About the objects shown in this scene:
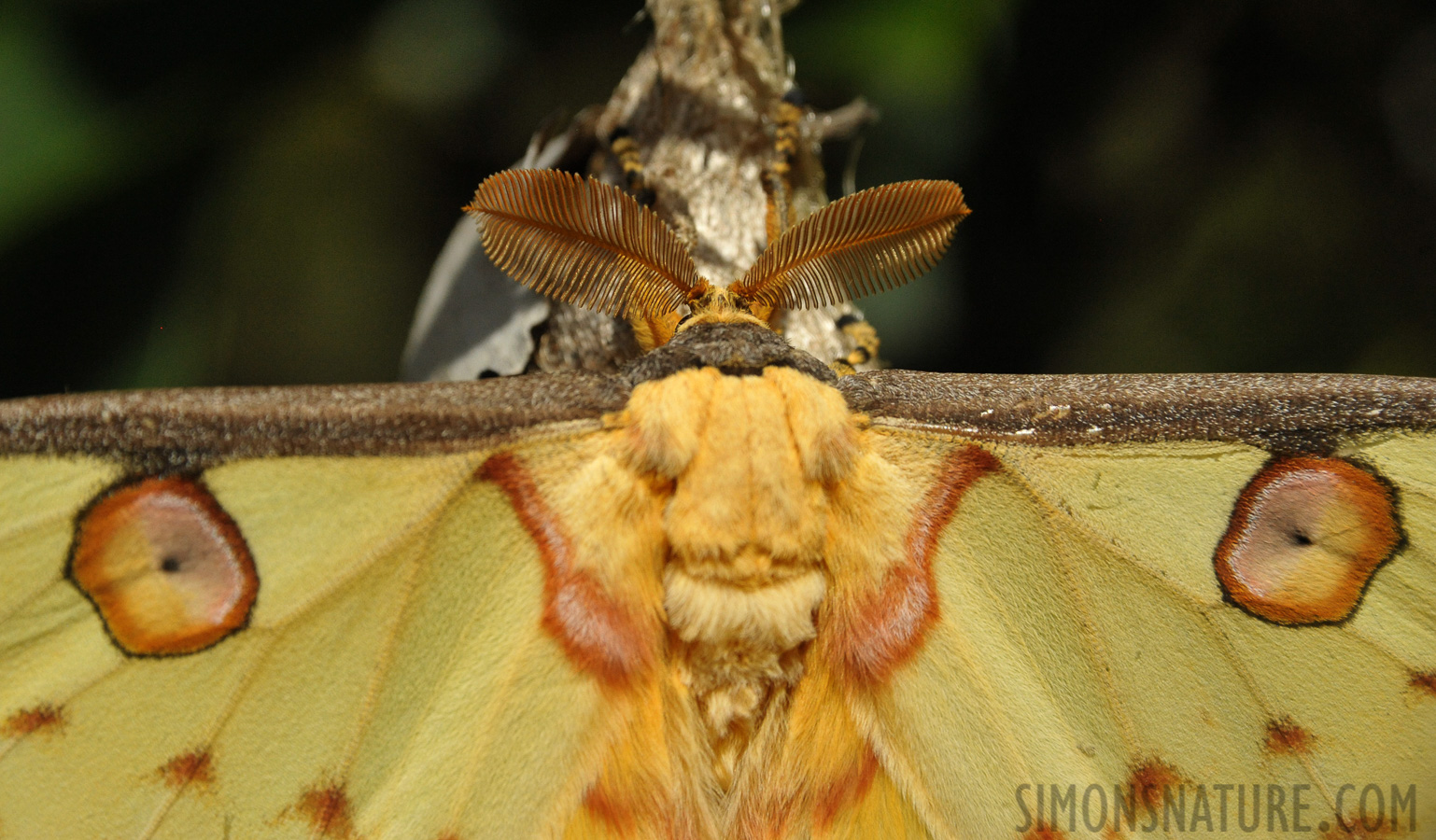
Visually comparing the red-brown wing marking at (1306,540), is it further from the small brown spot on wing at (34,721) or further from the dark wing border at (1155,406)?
the small brown spot on wing at (34,721)

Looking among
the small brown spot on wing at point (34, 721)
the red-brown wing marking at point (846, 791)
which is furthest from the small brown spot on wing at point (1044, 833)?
the small brown spot on wing at point (34, 721)

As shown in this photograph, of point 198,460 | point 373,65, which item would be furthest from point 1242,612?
point 373,65

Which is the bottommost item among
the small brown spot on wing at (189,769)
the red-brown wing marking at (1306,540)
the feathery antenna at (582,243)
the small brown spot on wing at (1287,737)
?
the small brown spot on wing at (189,769)

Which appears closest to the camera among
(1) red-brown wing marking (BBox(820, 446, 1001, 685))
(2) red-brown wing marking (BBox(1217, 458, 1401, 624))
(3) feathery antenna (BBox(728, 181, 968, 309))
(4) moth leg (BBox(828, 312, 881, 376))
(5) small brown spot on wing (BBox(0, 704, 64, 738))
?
(5) small brown spot on wing (BBox(0, 704, 64, 738))

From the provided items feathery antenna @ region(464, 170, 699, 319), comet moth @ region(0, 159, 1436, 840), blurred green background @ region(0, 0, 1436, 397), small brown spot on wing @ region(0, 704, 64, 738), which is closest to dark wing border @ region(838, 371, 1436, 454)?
comet moth @ region(0, 159, 1436, 840)

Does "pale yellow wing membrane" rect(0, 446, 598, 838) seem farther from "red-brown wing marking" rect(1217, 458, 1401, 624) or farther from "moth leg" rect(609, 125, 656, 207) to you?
"red-brown wing marking" rect(1217, 458, 1401, 624)

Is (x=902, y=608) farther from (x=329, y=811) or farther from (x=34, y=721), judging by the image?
(x=34, y=721)
